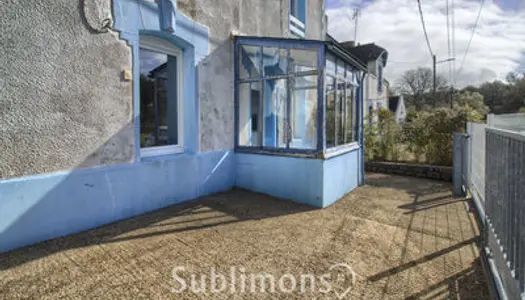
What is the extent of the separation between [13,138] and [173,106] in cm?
263

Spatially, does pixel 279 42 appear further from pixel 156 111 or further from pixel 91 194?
A: pixel 91 194

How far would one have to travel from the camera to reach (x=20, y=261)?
125 inches

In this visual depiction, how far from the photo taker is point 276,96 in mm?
7883

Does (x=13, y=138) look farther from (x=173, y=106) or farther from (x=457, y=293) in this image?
(x=457, y=293)

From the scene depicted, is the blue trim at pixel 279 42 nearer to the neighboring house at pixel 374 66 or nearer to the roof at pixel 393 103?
the neighboring house at pixel 374 66

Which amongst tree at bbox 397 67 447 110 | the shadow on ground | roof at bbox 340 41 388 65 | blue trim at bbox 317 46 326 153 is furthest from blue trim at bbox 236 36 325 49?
tree at bbox 397 67 447 110

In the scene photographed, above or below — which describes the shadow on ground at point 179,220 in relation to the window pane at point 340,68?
below

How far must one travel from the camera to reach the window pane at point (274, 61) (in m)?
6.27

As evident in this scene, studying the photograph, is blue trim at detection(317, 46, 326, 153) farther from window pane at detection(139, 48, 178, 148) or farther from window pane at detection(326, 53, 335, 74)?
window pane at detection(139, 48, 178, 148)

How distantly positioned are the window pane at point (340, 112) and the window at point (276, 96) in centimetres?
55

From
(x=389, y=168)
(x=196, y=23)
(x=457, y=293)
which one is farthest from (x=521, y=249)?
(x=389, y=168)

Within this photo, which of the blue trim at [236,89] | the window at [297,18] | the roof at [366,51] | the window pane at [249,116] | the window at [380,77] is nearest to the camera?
the blue trim at [236,89]

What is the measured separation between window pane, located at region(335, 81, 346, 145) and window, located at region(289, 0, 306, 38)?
3073 millimetres

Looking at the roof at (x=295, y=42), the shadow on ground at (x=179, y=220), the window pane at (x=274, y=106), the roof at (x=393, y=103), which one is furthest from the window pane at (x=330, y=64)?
the roof at (x=393, y=103)
